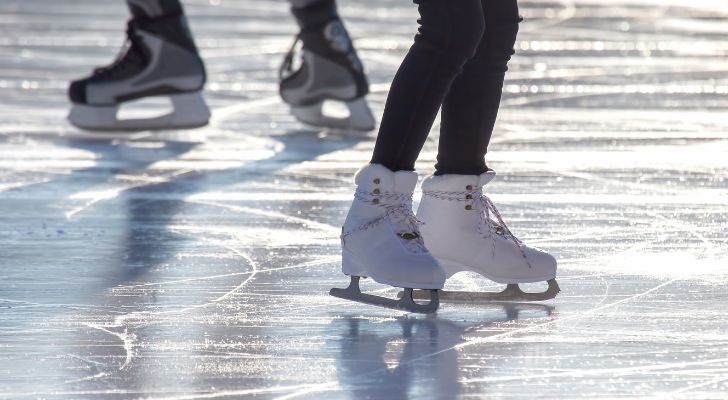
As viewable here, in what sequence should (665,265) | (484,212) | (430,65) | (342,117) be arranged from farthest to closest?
A: (342,117) → (665,265) → (484,212) → (430,65)

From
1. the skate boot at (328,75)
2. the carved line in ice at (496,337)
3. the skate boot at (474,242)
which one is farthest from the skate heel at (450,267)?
the skate boot at (328,75)

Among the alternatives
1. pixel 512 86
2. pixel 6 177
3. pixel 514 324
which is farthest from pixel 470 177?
pixel 512 86

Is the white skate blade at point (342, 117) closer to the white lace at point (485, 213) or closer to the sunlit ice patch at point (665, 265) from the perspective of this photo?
the sunlit ice patch at point (665, 265)

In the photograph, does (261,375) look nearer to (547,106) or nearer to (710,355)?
(710,355)

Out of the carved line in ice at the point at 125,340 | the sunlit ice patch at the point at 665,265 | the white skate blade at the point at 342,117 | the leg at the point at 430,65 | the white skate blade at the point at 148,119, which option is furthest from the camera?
the white skate blade at the point at 342,117

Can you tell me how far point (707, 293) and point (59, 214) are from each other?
158 centimetres

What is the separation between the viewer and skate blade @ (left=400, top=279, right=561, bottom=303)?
293cm

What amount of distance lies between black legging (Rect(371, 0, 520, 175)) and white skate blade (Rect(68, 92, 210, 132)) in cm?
247

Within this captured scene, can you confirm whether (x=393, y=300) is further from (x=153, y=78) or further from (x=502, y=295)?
(x=153, y=78)

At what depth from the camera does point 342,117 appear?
5.41 meters

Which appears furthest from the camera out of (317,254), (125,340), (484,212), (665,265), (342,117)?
(342,117)

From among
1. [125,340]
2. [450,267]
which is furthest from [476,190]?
[125,340]

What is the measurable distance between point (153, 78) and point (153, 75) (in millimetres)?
11

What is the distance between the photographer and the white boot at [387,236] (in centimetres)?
279
